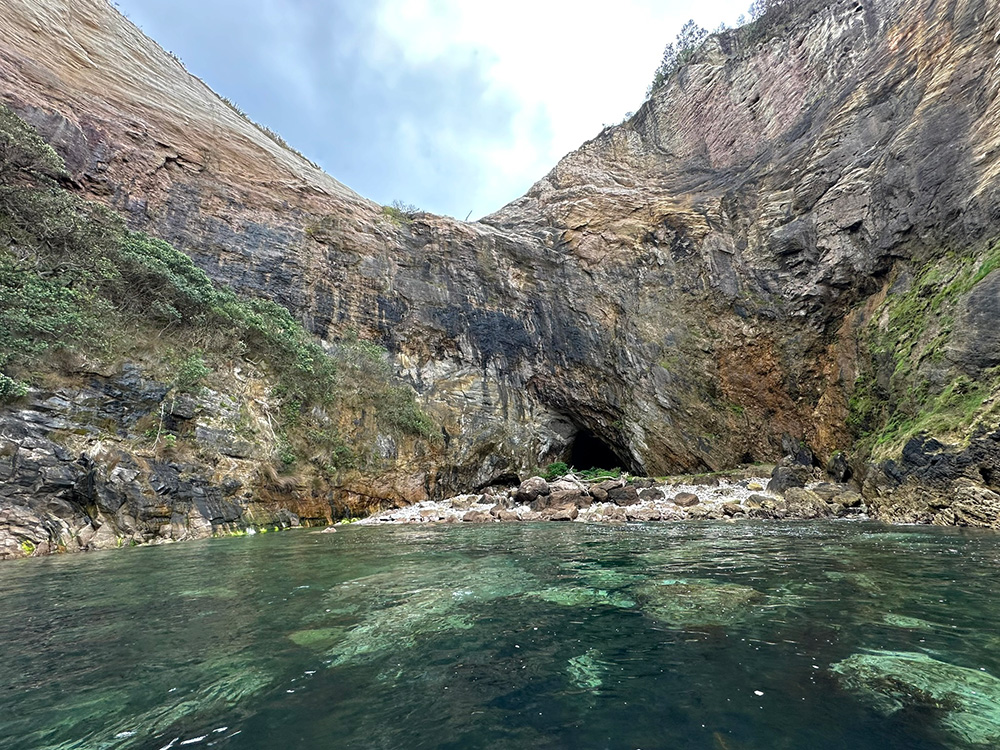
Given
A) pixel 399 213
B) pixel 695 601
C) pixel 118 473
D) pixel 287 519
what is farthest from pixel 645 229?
pixel 118 473

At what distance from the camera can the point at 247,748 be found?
A: 209cm

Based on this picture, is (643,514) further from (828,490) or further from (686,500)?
(828,490)

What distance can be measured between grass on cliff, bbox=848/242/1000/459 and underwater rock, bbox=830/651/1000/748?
36.3 ft

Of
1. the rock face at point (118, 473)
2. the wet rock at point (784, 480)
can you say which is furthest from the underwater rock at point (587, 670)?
the wet rock at point (784, 480)

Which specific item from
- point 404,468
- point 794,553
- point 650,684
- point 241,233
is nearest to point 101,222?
point 241,233

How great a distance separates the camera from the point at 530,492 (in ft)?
60.2

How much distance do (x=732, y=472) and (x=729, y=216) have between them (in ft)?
42.2

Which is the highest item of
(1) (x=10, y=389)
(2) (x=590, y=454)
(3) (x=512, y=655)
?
(1) (x=10, y=389)

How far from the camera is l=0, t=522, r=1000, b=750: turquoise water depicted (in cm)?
223

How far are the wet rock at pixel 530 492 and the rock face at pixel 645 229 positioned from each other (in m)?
4.62

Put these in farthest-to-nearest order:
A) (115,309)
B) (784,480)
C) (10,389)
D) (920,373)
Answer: (784,480)
(115,309)
(920,373)
(10,389)

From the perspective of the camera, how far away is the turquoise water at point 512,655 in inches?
88.0

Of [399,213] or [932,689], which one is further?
[399,213]

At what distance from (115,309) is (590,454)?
1021 inches
